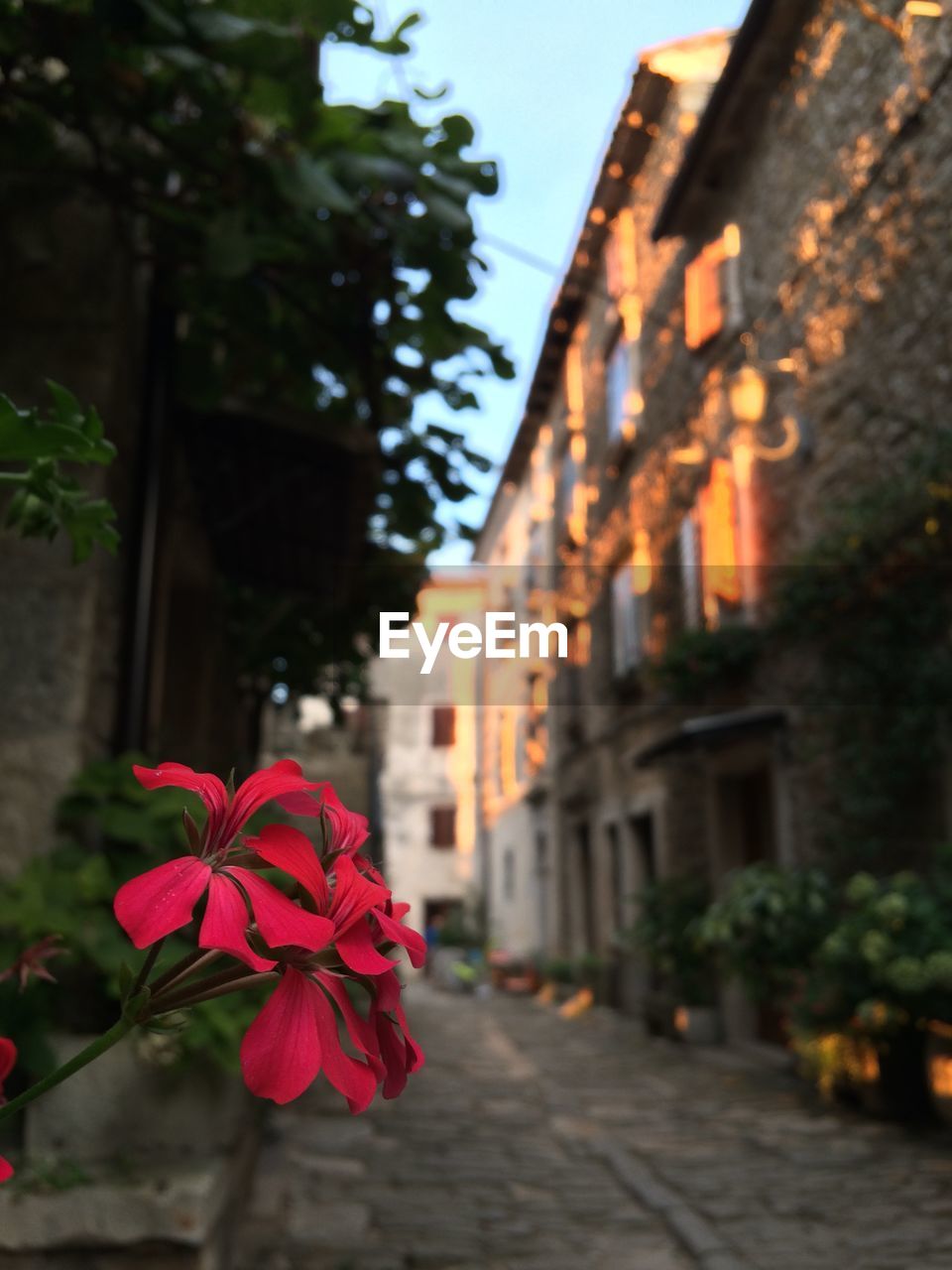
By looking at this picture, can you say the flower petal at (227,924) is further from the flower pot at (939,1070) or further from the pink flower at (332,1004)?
the flower pot at (939,1070)

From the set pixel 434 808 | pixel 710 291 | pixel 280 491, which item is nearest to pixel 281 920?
pixel 280 491

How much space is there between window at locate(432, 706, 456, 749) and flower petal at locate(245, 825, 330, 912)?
23.3m

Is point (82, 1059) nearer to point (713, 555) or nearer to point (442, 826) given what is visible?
point (713, 555)

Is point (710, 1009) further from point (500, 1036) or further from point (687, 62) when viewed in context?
point (687, 62)

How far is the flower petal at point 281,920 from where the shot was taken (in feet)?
1.54

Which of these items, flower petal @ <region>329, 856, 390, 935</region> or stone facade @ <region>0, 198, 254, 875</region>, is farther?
stone facade @ <region>0, 198, 254, 875</region>

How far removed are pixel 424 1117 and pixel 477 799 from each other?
57.4 ft

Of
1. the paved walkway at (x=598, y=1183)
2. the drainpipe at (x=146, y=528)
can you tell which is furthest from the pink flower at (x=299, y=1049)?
the paved walkway at (x=598, y=1183)

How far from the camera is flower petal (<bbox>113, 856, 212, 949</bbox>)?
1.48ft

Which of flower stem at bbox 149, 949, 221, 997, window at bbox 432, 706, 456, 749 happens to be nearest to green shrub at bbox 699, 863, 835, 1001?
flower stem at bbox 149, 949, 221, 997

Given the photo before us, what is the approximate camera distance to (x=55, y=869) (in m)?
2.74

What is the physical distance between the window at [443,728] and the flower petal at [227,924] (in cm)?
2337

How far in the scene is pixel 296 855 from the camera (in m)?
0.51

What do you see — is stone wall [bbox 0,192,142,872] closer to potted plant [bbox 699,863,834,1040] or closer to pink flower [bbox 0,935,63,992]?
pink flower [bbox 0,935,63,992]
